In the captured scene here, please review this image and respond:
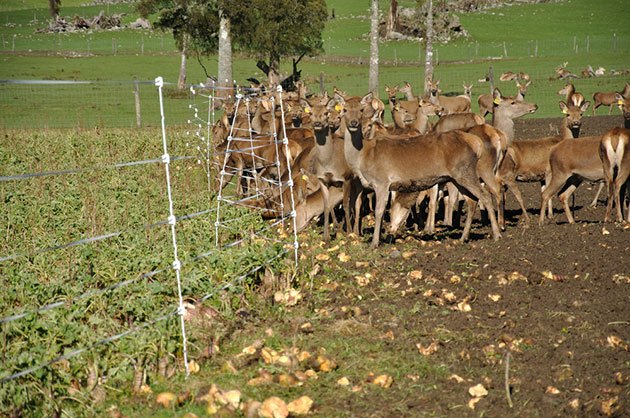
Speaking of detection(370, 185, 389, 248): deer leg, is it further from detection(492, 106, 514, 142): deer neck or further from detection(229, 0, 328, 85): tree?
detection(229, 0, 328, 85): tree

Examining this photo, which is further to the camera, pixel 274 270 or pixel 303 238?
pixel 303 238

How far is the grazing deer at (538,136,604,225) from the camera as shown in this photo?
15.5 m

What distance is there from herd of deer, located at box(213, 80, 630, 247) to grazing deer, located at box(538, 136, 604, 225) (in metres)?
0.02

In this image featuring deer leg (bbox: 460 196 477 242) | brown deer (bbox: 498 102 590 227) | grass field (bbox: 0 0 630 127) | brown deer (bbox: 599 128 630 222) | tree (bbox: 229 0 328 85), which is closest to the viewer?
deer leg (bbox: 460 196 477 242)

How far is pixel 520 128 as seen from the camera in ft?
98.7

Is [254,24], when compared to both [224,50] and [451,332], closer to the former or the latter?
[224,50]

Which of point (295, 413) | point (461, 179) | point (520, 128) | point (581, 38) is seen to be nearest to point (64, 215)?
point (461, 179)

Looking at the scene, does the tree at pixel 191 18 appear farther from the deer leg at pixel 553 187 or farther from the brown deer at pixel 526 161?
the deer leg at pixel 553 187

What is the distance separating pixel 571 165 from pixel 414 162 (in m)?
4.02

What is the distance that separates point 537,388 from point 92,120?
2921cm

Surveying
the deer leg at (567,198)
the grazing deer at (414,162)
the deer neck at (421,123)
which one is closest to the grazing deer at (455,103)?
the deer neck at (421,123)

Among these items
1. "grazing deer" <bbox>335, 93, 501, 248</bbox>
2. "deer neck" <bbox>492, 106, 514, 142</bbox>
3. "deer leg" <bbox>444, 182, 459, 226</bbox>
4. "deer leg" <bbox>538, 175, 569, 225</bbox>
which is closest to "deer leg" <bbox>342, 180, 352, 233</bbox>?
"grazing deer" <bbox>335, 93, 501, 248</bbox>

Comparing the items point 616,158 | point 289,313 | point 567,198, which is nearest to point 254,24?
point 567,198

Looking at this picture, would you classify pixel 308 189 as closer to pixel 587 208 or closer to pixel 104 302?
pixel 587 208
